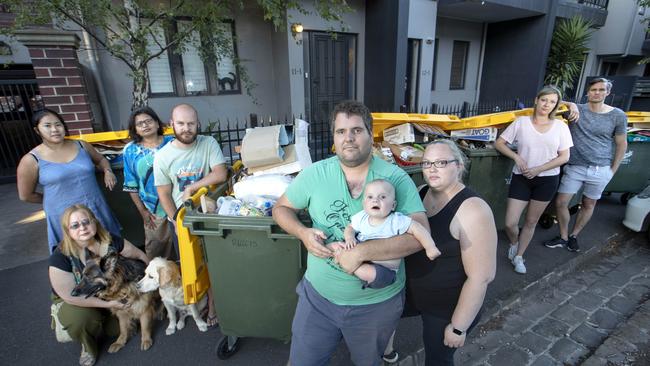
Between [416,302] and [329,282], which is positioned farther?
[416,302]

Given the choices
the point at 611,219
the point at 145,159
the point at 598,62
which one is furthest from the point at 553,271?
the point at 598,62

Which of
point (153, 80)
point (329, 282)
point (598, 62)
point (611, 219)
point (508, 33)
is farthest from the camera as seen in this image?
point (598, 62)

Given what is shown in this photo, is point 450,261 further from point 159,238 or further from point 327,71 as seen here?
point 327,71

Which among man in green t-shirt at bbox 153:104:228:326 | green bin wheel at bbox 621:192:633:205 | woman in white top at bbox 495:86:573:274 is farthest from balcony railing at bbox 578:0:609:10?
man in green t-shirt at bbox 153:104:228:326

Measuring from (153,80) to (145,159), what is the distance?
5562 millimetres

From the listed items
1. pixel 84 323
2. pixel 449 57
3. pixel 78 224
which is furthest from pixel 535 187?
pixel 449 57

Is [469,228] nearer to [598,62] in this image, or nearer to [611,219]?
[611,219]

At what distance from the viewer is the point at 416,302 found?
5.98 feet

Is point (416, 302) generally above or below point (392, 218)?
below

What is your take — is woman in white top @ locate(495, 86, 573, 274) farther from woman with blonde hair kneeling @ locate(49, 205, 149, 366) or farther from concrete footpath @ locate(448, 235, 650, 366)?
woman with blonde hair kneeling @ locate(49, 205, 149, 366)

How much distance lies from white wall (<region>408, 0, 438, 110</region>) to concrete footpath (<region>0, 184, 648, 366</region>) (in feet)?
21.8

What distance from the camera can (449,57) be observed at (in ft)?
36.4

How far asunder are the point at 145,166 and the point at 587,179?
4.57m

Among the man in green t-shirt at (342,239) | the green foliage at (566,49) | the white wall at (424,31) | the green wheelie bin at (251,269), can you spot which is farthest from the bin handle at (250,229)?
the green foliage at (566,49)
